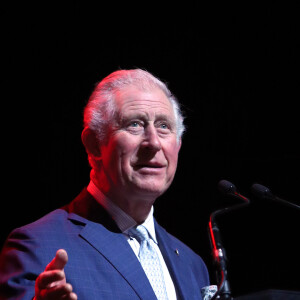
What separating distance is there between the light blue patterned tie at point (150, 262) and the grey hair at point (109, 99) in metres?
0.57

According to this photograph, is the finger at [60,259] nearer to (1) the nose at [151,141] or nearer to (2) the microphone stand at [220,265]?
(2) the microphone stand at [220,265]

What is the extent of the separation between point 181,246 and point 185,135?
155 cm

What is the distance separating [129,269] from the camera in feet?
7.26

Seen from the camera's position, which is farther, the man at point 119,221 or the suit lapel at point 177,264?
the suit lapel at point 177,264

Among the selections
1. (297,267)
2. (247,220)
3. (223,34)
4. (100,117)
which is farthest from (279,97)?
(100,117)

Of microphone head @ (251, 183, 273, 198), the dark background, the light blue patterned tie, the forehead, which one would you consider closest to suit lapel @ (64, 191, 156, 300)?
the light blue patterned tie

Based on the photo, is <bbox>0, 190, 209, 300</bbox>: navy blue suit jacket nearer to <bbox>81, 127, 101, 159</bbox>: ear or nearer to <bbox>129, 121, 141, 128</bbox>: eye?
<bbox>81, 127, 101, 159</bbox>: ear

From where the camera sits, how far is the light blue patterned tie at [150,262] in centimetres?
233

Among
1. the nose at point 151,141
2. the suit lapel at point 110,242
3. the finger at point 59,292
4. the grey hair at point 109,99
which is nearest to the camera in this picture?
the finger at point 59,292

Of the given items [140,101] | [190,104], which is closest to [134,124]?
[140,101]

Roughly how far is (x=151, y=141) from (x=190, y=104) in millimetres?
1979

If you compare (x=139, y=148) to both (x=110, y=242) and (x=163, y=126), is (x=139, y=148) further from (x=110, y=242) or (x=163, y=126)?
(x=110, y=242)


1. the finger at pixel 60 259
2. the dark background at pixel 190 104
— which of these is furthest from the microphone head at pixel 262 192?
the dark background at pixel 190 104

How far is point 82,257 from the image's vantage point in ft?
7.14
